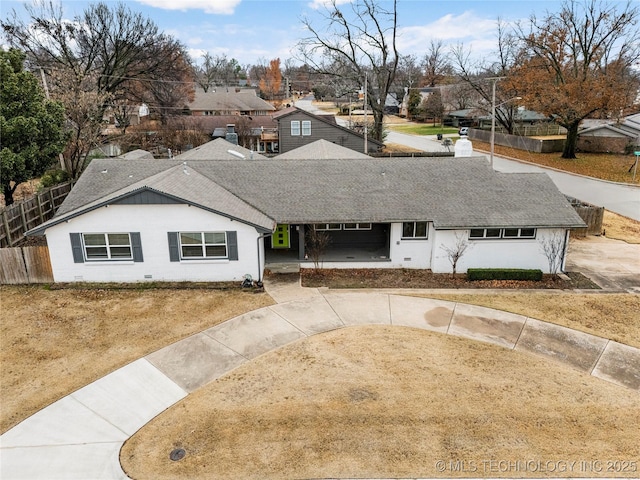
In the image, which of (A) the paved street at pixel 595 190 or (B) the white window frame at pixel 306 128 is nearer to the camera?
(A) the paved street at pixel 595 190

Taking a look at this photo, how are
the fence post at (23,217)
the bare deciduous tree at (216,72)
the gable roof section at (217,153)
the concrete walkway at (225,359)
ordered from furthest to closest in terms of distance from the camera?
the bare deciduous tree at (216,72) < the gable roof section at (217,153) < the fence post at (23,217) < the concrete walkway at (225,359)

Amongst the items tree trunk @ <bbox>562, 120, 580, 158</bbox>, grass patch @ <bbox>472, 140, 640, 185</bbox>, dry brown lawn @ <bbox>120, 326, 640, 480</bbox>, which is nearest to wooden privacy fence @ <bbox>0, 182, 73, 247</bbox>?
dry brown lawn @ <bbox>120, 326, 640, 480</bbox>

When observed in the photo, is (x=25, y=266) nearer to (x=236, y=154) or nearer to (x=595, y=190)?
(x=236, y=154)

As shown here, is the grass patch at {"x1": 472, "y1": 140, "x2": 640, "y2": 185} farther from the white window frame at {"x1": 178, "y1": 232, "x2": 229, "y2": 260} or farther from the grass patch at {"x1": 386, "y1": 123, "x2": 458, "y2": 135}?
the white window frame at {"x1": 178, "y1": 232, "x2": 229, "y2": 260}

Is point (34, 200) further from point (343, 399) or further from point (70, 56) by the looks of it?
point (70, 56)

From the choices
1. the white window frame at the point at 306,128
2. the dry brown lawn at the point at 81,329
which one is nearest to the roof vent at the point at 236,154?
the dry brown lawn at the point at 81,329

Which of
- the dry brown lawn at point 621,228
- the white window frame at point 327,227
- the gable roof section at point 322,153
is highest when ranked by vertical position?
the gable roof section at point 322,153

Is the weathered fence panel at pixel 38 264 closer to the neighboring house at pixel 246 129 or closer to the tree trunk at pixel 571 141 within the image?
the neighboring house at pixel 246 129

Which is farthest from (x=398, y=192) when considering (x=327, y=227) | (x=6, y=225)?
(x=6, y=225)
